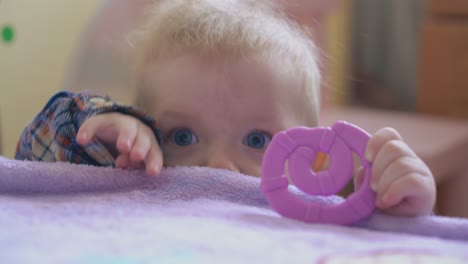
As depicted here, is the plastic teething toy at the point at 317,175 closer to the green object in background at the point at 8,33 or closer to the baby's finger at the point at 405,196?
the baby's finger at the point at 405,196

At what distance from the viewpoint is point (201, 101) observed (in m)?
0.84

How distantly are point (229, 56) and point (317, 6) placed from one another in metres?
0.98

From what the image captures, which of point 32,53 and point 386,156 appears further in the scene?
point 32,53

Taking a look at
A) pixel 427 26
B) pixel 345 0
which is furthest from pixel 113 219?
pixel 345 0

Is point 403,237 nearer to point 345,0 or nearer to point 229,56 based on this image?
point 229,56

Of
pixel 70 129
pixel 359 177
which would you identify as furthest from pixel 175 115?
pixel 359 177

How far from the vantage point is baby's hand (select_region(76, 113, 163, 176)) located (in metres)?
0.67

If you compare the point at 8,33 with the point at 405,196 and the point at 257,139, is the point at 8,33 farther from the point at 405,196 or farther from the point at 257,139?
the point at 405,196

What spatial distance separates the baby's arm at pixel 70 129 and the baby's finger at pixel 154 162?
0.04m

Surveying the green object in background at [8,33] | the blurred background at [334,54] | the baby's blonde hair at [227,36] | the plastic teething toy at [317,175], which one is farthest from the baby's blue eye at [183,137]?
the green object in background at [8,33]

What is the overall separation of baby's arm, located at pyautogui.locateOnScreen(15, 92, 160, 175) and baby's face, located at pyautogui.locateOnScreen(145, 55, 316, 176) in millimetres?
64

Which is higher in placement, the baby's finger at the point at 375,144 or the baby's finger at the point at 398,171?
the baby's finger at the point at 375,144

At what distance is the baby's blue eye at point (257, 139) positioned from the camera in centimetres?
84

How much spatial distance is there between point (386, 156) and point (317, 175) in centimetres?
6
